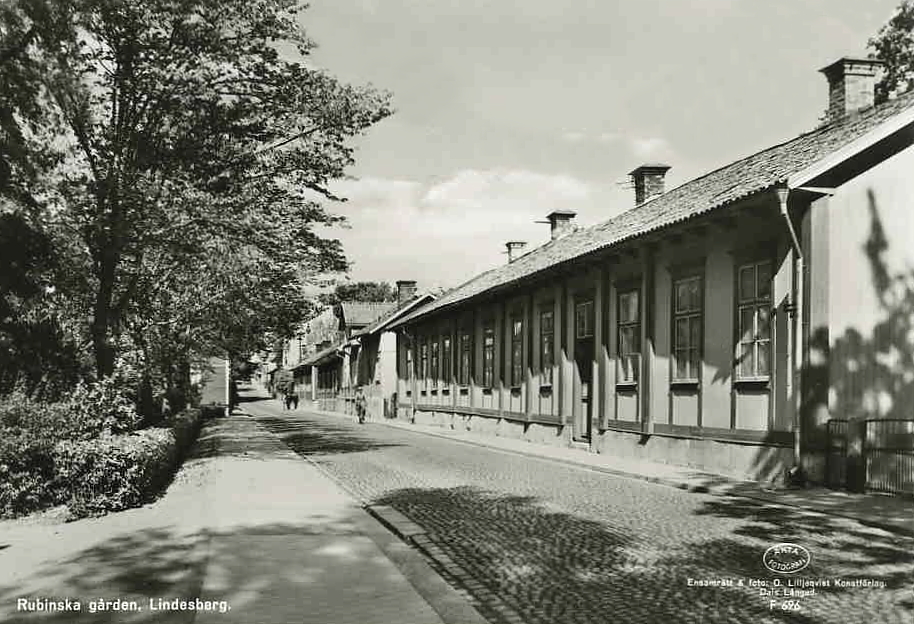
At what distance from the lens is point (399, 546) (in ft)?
27.0

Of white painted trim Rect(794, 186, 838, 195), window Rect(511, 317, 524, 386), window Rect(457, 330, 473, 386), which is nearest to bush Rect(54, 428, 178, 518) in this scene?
white painted trim Rect(794, 186, 838, 195)

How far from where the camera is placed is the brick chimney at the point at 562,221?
3191cm

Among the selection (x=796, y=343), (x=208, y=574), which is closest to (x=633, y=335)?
(x=796, y=343)

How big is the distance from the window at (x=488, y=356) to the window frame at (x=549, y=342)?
4172 mm

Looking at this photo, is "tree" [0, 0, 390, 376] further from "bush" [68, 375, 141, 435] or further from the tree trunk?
"bush" [68, 375, 141, 435]

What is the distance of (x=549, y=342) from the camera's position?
22.7m

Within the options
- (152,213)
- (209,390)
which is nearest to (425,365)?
(152,213)

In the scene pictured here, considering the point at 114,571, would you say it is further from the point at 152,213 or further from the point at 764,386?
the point at 764,386

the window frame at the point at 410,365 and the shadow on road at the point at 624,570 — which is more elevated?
the window frame at the point at 410,365

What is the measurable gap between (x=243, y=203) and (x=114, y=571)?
31.4 ft

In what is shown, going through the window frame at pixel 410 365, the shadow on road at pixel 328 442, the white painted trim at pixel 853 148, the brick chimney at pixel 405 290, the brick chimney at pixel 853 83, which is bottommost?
the shadow on road at pixel 328 442

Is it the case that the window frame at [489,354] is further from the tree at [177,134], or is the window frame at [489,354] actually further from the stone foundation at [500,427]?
the tree at [177,134]

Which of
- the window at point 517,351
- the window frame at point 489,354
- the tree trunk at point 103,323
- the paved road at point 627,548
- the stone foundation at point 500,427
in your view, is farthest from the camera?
the window frame at point 489,354

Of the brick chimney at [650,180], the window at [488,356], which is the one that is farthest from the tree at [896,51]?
the window at [488,356]
